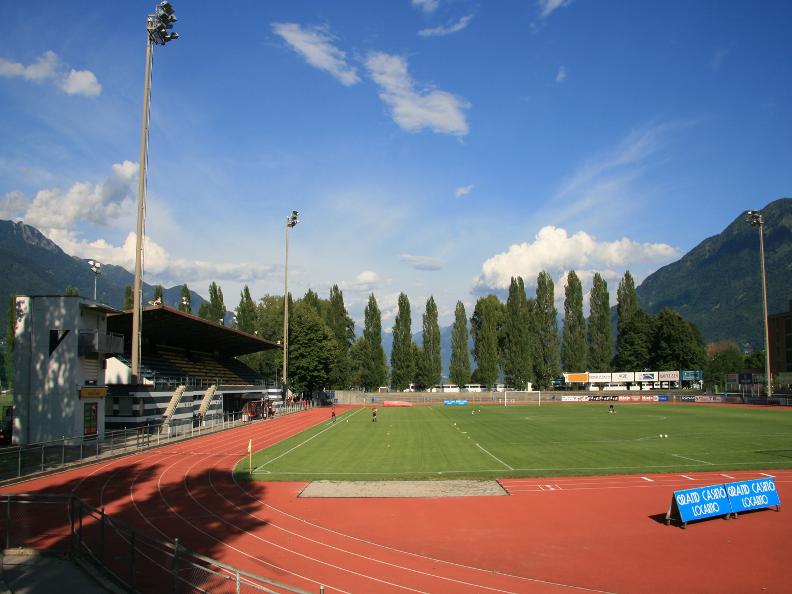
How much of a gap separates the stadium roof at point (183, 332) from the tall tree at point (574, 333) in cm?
6473

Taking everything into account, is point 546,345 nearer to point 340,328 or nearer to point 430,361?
point 430,361

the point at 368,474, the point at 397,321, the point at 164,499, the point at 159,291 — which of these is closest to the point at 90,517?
the point at 164,499

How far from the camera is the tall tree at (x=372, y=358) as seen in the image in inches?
4038

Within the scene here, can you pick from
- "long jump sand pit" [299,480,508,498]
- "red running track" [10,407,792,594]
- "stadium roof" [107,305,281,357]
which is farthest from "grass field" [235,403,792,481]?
"stadium roof" [107,305,281,357]

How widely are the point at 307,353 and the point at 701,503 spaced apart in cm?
6432

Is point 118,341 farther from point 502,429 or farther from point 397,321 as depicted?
point 397,321

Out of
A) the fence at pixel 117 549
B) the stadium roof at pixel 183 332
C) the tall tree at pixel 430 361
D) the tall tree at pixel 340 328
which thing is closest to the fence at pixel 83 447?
the fence at pixel 117 549

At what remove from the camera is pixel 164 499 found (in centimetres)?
2044

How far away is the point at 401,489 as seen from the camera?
2238cm

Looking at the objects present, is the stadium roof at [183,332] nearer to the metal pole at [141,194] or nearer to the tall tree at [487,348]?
the metal pole at [141,194]

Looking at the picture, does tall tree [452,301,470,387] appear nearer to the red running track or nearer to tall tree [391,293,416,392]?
tall tree [391,293,416,392]

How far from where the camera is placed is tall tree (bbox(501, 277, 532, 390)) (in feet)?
342

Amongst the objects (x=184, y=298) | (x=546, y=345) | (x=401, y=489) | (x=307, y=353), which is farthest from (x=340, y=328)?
(x=401, y=489)

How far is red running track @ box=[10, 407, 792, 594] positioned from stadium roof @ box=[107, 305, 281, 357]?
17450mm
